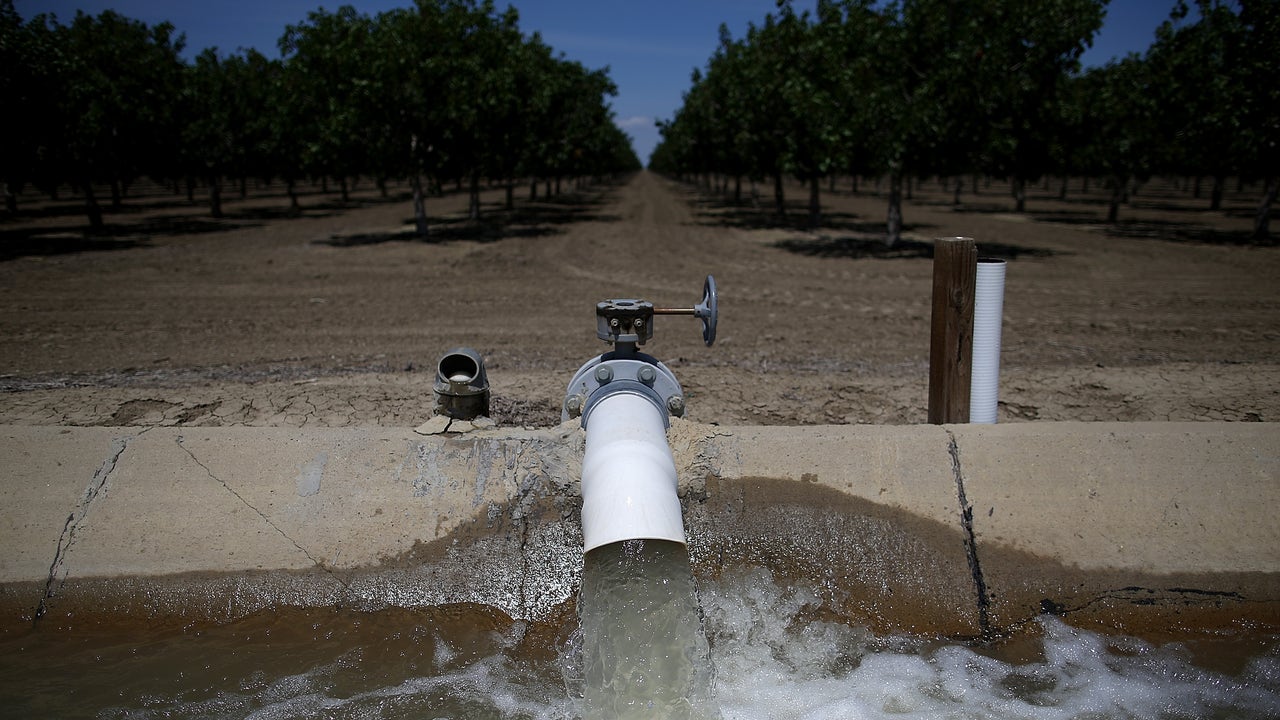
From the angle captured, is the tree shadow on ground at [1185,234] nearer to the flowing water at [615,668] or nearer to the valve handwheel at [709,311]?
the flowing water at [615,668]

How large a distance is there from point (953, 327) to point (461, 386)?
3.01 metres

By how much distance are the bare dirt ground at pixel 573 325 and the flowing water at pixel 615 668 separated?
2088 millimetres

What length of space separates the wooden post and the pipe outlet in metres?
2.77

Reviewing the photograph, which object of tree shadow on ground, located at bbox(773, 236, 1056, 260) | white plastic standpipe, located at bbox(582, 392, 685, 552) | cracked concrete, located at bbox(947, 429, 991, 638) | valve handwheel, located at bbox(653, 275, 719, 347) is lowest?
cracked concrete, located at bbox(947, 429, 991, 638)

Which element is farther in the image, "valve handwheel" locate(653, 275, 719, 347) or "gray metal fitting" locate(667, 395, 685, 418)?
"gray metal fitting" locate(667, 395, 685, 418)

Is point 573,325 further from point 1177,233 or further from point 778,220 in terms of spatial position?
point 1177,233

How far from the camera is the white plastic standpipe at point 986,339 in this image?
15.9 ft

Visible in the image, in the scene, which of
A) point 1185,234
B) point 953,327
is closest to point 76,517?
point 953,327

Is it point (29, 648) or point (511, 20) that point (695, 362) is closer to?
point (29, 648)

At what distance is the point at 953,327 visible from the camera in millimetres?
4859

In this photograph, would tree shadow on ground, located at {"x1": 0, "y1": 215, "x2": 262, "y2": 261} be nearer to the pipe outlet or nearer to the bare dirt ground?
the bare dirt ground

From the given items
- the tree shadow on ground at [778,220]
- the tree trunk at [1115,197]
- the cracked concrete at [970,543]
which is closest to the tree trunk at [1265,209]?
the tree trunk at [1115,197]

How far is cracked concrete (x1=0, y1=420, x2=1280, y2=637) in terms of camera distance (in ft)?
13.9

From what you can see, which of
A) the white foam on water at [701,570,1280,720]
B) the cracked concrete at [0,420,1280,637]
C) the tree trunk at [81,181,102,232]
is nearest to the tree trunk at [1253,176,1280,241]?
the cracked concrete at [0,420,1280,637]
